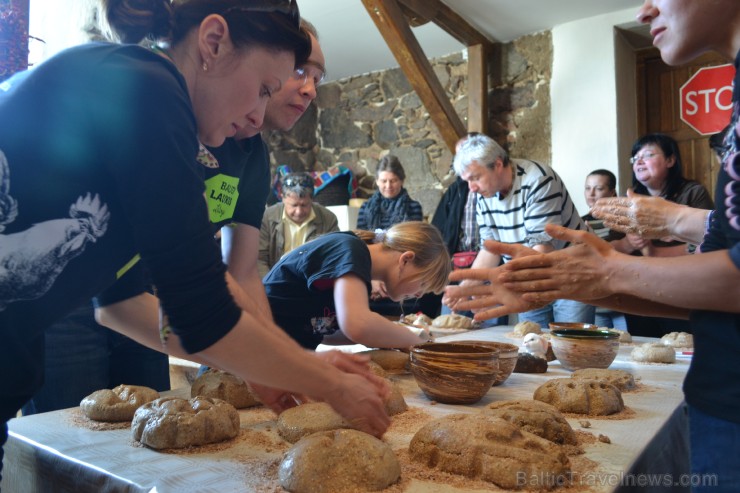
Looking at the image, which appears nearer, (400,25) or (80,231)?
(80,231)

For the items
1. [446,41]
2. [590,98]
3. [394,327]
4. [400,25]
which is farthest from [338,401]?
[446,41]

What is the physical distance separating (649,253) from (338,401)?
2.72 metres

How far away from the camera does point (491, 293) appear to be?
1257 mm

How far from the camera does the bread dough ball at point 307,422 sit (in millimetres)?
1073

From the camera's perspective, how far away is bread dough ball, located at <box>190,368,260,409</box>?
1323 millimetres

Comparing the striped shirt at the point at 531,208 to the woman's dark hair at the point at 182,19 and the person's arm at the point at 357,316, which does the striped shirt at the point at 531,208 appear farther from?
the woman's dark hair at the point at 182,19

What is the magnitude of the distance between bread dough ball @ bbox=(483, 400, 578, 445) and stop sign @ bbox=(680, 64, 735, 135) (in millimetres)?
4701

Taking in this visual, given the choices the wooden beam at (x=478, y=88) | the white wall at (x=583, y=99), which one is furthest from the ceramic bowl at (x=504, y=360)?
the wooden beam at (x=478, y=88)

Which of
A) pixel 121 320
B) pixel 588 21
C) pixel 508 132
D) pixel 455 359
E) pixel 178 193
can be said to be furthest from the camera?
pixel 508 132

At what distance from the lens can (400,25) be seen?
4.57m

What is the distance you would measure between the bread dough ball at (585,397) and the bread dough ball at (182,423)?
2.48 ft

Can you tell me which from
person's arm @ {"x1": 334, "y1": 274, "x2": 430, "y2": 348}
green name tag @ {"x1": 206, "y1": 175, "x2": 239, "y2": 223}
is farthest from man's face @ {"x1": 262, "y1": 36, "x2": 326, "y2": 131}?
person's arm @ {"x1": 334, "y1": 274, "x2": 430, "y2": 348}

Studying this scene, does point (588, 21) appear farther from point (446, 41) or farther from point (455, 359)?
point (455, 359)

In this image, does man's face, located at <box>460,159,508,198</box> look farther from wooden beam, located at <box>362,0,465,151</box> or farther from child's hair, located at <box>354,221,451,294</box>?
wooden beam, located at <box>362,0,465,151</box>
